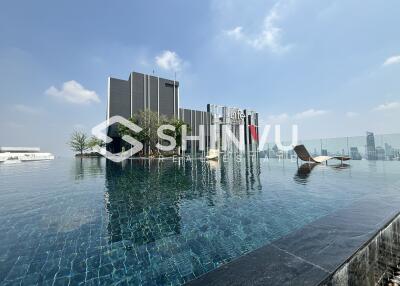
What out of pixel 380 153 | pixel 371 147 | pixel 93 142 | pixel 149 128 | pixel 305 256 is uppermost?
pixel 149 128

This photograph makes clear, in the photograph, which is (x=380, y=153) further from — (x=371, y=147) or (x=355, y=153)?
(x=355, y=153)

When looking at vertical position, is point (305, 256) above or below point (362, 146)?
below

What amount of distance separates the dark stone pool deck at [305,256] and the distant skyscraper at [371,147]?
52.2ft

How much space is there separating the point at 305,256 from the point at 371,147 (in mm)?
18009

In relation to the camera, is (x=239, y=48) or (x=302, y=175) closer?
(x=302, y=175)

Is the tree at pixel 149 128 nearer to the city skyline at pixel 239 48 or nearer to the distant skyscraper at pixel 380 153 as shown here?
the city skyline at pixel 239 48

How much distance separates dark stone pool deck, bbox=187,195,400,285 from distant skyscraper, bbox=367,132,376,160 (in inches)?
626

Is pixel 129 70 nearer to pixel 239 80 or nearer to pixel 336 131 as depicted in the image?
pixel 239 80

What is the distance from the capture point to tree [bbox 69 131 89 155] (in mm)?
37291

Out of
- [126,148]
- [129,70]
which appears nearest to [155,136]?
[126,148]

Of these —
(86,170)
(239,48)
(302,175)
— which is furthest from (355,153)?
(86,170)

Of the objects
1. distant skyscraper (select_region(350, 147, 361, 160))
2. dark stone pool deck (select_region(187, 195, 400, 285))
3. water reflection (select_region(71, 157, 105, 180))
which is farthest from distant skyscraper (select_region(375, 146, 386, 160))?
water reflection (select_region(71, 157, 105, 180))

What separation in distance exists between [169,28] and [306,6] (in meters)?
9.45

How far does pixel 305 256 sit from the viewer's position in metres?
1.50
